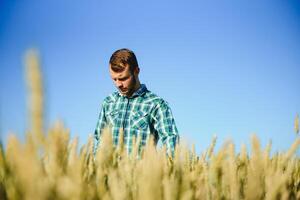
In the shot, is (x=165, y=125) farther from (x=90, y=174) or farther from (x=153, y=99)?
(x=90, y=174)

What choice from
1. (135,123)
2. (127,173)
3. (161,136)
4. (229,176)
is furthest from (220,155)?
(135,123)

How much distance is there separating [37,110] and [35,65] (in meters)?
0.03

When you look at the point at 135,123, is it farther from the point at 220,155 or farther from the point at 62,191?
the point at 62,191

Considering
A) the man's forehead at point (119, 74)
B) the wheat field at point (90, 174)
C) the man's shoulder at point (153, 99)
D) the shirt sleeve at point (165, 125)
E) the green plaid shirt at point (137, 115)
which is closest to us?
the wheat field at point (90, 174)

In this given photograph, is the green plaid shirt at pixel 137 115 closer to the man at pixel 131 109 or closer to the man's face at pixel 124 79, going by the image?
the man at pixel 131 109

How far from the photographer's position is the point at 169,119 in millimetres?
2596

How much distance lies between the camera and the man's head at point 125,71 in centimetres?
258

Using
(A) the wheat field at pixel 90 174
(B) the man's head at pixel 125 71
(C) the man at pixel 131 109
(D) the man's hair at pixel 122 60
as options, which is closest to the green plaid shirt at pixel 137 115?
(C) the man at pixel 131 109

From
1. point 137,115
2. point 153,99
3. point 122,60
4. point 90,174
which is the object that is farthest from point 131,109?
point 90,174

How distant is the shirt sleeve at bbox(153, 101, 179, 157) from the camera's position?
2.43 metres

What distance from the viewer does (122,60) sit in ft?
8.90

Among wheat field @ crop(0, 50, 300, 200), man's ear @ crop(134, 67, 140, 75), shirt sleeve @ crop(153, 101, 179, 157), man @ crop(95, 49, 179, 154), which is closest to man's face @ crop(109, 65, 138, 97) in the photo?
man @ crop(95, 49, 179, 154)

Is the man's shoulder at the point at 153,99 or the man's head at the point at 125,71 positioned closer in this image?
the man's head at the point at 125,71

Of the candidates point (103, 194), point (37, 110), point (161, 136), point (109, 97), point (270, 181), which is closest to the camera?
point (37, 110)
